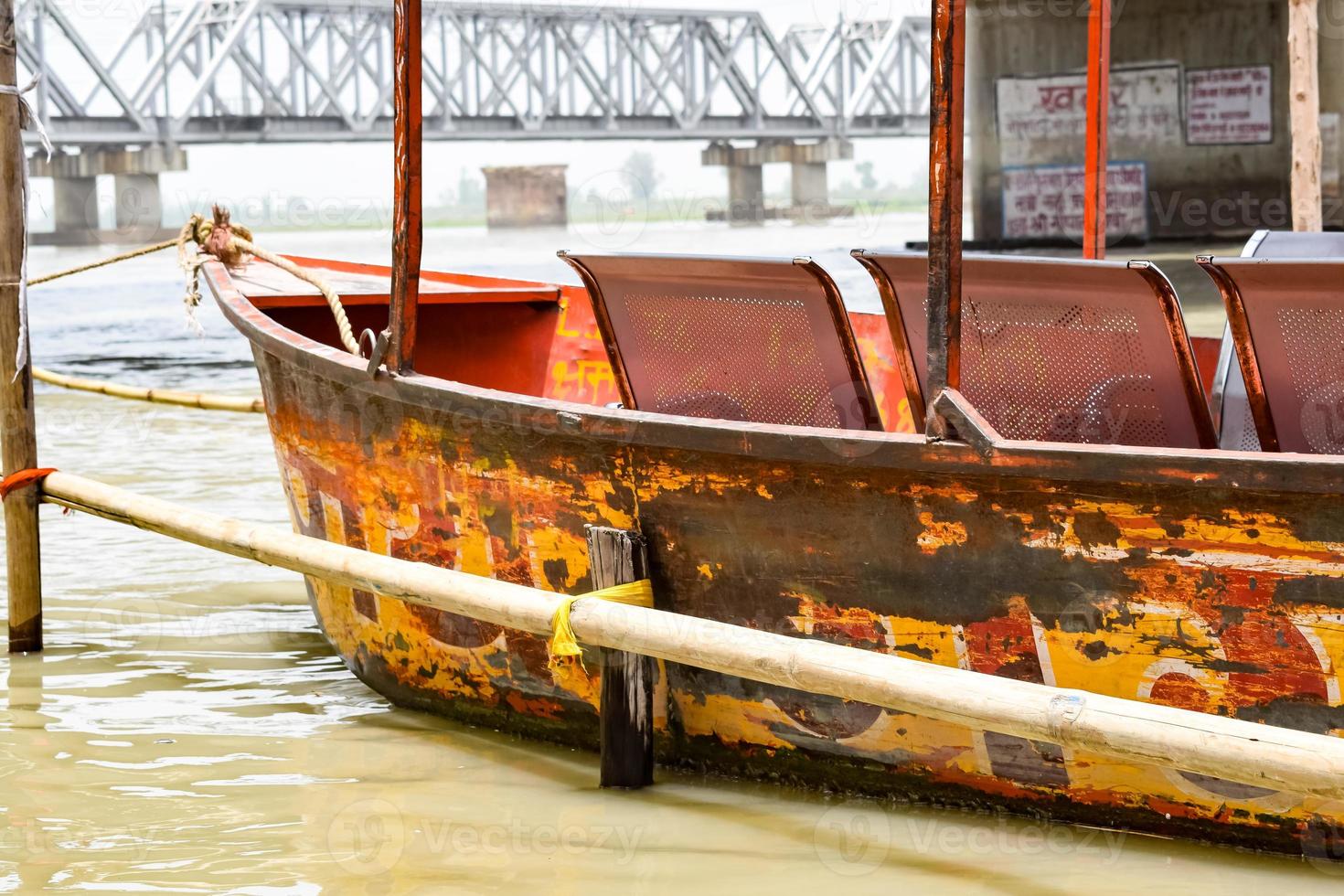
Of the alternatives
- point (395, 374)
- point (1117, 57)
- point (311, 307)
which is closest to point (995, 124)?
point (1117, 57)

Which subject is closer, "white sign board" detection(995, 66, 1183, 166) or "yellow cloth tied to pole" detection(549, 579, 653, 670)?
"yellow cloth tied to pole" detection(549, 579, 653, 670)

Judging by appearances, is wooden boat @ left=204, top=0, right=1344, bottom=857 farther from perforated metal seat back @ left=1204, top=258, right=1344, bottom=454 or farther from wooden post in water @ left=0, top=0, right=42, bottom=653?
wooden post in water @ left=0, top=0, right=42, bottom=653

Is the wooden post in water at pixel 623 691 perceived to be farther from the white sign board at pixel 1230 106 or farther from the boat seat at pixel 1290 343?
the white sign board at pixel 1230 106

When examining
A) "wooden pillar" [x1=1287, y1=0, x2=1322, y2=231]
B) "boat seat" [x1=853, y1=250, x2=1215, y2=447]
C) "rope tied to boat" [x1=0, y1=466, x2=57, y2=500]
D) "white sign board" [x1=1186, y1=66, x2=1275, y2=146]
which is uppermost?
"white sign board" [x1=1186, y1=66, x2=1275, y2=146]

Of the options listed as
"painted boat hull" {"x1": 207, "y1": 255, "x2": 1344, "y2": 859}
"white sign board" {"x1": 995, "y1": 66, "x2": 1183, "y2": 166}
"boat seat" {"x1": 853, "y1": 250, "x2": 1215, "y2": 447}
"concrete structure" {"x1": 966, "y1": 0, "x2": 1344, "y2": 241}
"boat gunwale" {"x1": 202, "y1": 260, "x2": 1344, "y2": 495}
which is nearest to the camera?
"boat gunwale" {"x1": 202, "y1": 260, "x2": 1344, "y2": 495}

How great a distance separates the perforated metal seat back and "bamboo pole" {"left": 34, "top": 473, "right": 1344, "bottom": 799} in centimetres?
73

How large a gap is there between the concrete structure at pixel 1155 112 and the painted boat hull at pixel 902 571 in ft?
51.1

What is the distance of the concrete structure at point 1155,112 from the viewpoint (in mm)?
18156

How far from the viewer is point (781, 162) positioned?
6272cm

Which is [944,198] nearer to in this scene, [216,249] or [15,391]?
[15,391]

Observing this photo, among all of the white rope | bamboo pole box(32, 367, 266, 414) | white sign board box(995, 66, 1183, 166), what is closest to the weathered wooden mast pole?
the white rope

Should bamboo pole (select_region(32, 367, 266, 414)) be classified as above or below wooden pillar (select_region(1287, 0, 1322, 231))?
below

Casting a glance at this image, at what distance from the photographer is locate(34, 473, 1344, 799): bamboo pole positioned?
2357 mm

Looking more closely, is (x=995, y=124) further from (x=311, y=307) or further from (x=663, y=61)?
(x=663, y=61)
